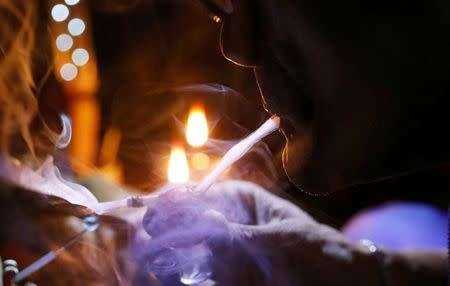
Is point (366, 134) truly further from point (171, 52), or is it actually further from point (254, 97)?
point (171, 52)

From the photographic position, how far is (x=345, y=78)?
0.94 meters

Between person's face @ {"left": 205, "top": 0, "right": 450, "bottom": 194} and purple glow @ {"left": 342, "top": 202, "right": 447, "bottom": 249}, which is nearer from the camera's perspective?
person's face @ {"left": 205, "top": 0, "right": 450, "bottom": 194}

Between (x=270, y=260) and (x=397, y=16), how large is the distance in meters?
1.01

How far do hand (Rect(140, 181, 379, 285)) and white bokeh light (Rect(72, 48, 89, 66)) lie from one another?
4.14 feet

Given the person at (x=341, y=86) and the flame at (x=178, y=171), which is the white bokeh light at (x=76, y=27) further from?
the person at (x=341, y=86)

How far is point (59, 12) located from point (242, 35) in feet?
6.27

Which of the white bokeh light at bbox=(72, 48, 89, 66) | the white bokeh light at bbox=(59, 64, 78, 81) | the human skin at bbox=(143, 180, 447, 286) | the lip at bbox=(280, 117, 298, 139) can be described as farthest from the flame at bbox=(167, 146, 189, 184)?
the white bokeh light at bbox=(59, 64, 78, 81)

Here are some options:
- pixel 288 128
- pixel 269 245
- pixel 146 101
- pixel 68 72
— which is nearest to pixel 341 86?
pixel 288 128

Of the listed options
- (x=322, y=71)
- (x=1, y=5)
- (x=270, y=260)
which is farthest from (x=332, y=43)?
(x=1, y=5)

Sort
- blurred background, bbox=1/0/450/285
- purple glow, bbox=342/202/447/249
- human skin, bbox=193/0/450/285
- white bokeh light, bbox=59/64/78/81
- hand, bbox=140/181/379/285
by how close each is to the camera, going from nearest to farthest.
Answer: human skin, bbox=193/0/450/285, hand, bbox=140/181/379/285, blurred background, bbox=1/0/450/285, purple glow, bbox=342/202/447/249, white bokeh light, bbox=59/64/78/81

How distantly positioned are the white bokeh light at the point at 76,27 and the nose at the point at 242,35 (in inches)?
70.0

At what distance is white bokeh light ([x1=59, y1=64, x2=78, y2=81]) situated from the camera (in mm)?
2836

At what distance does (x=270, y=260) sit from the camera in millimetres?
1670

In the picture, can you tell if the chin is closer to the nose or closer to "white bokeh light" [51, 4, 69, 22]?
the nose
